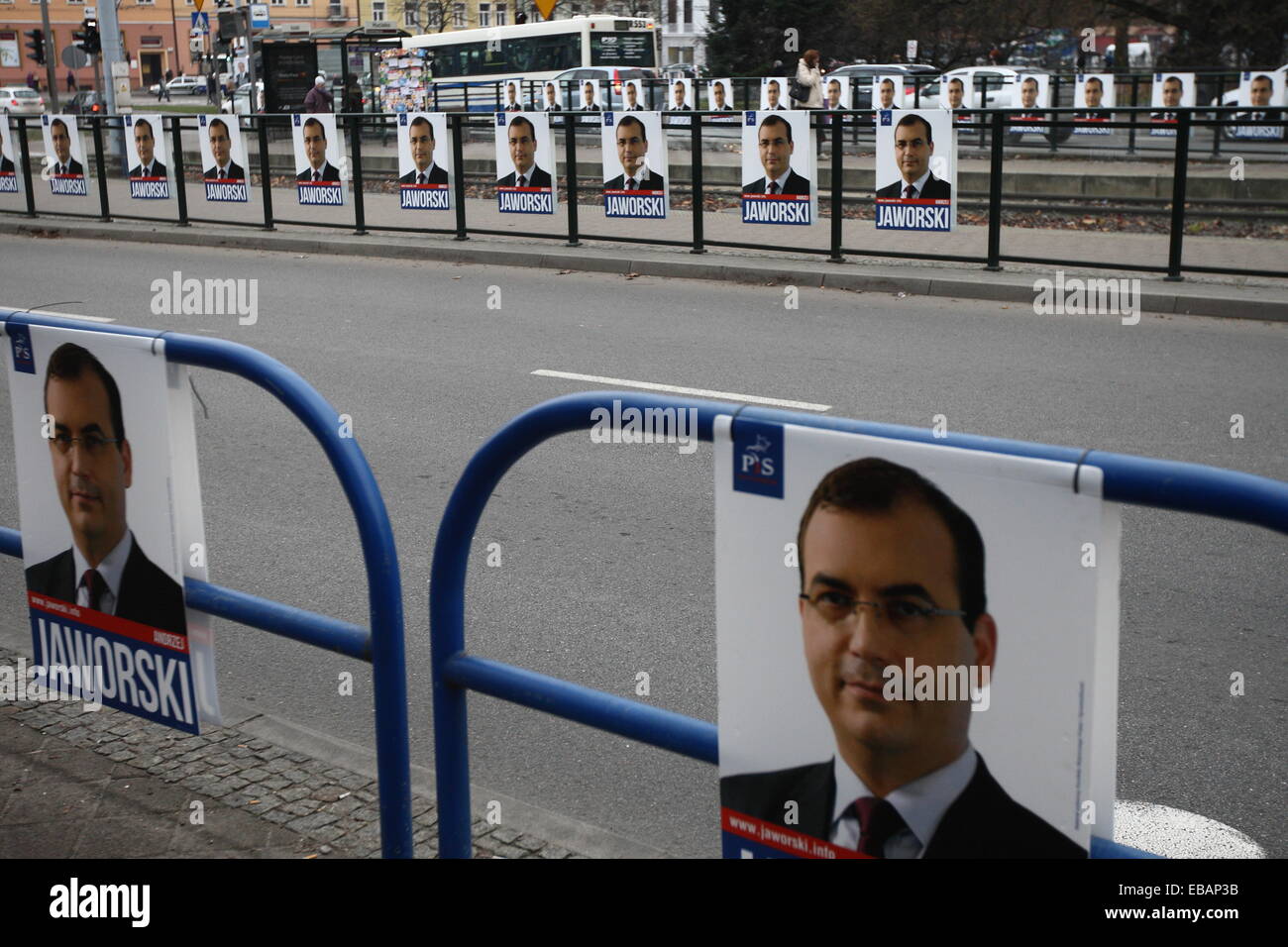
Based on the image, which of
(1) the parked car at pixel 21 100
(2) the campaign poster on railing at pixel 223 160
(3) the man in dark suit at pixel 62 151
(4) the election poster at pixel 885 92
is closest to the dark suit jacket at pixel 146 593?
(2) the campaign poster on railing at pixel 223 160

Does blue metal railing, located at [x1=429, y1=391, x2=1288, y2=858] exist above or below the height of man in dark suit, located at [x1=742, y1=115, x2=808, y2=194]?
below

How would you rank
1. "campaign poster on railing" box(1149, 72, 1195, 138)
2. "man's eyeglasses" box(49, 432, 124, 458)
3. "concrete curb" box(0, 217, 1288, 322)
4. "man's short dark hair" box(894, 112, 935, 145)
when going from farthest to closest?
"campaign poster on railing" box(1149, 72, 1195, 138)
"man's short dark hair" box(894, 112, 935, 145)
"concrete curb" box(0, 217, 1288, 322)
"man's eyeglasses" box(49, 432, 124, 458)

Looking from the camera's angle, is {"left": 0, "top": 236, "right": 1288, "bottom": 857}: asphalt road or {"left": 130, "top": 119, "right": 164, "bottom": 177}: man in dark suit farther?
{"left": 130, "top": 119, "right": 164, "bottom": 177}: man in dark suit

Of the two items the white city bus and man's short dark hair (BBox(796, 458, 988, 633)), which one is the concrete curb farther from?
the white city bus

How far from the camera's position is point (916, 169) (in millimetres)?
13781

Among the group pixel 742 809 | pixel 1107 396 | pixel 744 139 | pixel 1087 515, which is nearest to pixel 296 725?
pixel 742 809

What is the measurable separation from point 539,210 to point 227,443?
8.62 m

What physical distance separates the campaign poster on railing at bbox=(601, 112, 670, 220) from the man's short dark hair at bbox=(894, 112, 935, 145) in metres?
2.64

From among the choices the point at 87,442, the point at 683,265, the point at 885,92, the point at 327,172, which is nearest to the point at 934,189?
the point at 683,265

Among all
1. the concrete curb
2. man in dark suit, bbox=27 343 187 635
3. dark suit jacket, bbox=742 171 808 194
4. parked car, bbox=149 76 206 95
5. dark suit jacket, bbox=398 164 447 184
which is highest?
parked car, bbox=149 76 206 95

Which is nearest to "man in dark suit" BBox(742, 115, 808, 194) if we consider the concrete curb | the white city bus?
the concrete curb

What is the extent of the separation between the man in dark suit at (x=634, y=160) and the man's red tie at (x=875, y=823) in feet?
43.6

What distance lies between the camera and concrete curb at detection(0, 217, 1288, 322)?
40.6ft

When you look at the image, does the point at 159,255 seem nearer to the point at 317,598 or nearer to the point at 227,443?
the point at 227,443
